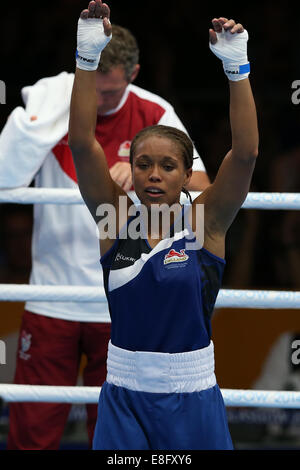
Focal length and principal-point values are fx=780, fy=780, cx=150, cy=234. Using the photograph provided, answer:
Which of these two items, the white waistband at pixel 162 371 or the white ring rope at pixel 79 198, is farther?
the white ring rope at pixel 79 198

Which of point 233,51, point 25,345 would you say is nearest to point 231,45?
point 233,51

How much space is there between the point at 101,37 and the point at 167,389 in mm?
943

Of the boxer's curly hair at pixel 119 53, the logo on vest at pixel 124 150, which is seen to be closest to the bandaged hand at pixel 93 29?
the boxer's curly hair at pixel 119 53

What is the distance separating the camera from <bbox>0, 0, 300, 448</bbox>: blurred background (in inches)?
163

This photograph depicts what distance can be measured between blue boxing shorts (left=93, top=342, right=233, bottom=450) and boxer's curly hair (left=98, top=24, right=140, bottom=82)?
1111 mm

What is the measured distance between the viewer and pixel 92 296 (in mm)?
2629

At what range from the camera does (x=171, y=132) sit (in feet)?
7.13

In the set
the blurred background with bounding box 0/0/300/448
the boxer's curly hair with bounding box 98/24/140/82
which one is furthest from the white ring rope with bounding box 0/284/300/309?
the blurred background with bounding box 0/0/300/448

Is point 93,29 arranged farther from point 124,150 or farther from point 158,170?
point 124,150

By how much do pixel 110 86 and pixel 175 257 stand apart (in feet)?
3.04

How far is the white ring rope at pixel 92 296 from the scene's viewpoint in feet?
8.63

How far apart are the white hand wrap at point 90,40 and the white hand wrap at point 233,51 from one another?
0.96ft

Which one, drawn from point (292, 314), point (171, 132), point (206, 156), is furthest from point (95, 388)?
point (206, 156)

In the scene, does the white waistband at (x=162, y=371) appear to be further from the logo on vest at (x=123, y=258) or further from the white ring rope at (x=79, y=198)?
the white ring rope at (x=79, y=198)
